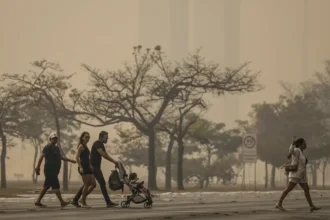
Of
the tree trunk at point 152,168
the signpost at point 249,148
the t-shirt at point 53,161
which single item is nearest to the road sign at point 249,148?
the signpost at point 249,148

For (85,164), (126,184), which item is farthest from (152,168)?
(85,164)

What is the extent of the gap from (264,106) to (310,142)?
27.2ft

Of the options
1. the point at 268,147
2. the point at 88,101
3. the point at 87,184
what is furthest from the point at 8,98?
the point at 87,184

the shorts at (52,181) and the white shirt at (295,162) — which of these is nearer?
the white shirt at (295,162)

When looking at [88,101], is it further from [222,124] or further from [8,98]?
[222,124]

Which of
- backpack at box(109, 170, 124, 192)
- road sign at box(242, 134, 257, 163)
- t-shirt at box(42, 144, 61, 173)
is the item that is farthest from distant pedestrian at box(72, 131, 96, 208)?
road sign at box(242, 134, 257, 163)

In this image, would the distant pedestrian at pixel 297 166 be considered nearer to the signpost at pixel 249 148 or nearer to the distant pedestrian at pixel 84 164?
A: the distant pedestrian at pixel 84 164

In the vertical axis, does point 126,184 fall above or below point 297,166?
below

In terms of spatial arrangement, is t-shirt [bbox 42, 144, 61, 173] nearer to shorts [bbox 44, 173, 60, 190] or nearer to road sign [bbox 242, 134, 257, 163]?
shorts [bbox 44, 173, 60, 190]

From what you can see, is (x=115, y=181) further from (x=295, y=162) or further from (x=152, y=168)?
(x=152, y=168)

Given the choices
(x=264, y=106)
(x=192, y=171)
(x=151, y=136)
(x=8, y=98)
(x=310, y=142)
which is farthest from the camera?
(x=192, y=171)

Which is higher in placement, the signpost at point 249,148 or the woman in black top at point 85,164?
the signpost at point 249,148

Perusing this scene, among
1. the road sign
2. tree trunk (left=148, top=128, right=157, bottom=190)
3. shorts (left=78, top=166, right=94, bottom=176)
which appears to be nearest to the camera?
shorts (left=78, top=166, right=94, bottom=176)

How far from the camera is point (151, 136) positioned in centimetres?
5362
